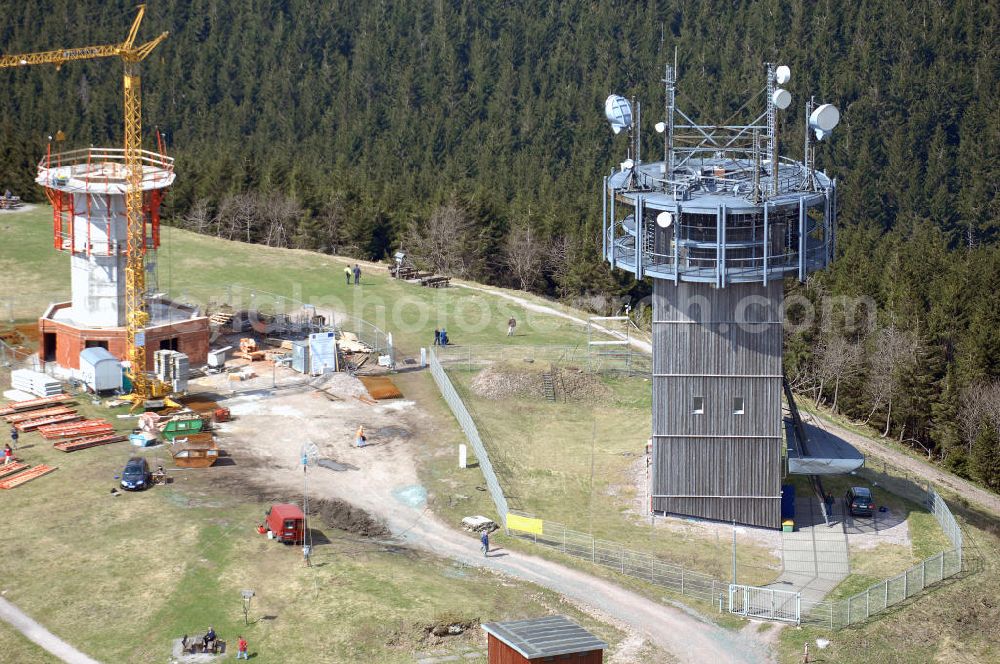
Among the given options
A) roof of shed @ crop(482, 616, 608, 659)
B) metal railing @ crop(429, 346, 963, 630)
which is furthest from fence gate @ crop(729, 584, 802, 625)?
roof of shed @ crop(482, 616, 608, 659)

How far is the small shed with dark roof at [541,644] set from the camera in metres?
49.3

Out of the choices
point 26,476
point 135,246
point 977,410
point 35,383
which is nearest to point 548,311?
point 977,410

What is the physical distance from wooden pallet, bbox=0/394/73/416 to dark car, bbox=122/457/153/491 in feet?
45.8

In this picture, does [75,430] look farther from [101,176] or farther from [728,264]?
[728,264]

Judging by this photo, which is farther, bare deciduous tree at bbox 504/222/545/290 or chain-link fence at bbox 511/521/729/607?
bare deciduous tree at bbox 504/222/545/290

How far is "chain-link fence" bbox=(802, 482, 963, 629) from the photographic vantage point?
6106 centimetres

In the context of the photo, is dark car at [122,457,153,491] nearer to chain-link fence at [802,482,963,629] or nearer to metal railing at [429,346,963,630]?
metal railing at [429,346,963,630]

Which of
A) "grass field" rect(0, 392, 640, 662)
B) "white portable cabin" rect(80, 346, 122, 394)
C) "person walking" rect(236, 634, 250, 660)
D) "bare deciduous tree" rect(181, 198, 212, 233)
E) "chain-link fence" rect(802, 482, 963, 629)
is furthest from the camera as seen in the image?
"bare deciduous tree" rect(181, 198, 212, 233)

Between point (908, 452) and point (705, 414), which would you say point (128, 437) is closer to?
point (705, 414)

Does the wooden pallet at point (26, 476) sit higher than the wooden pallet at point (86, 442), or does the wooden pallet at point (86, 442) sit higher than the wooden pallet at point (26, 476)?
the wooden pallet at point (86, 442)

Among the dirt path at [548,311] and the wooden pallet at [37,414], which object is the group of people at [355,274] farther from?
the wooden pallet at [37,414]

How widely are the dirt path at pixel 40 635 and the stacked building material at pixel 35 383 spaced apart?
28.3m

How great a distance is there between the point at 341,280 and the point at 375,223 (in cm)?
2778

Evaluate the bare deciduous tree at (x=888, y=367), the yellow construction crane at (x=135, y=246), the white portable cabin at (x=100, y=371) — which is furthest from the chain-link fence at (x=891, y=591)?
the white portable cabin at (x=100, y=371)
